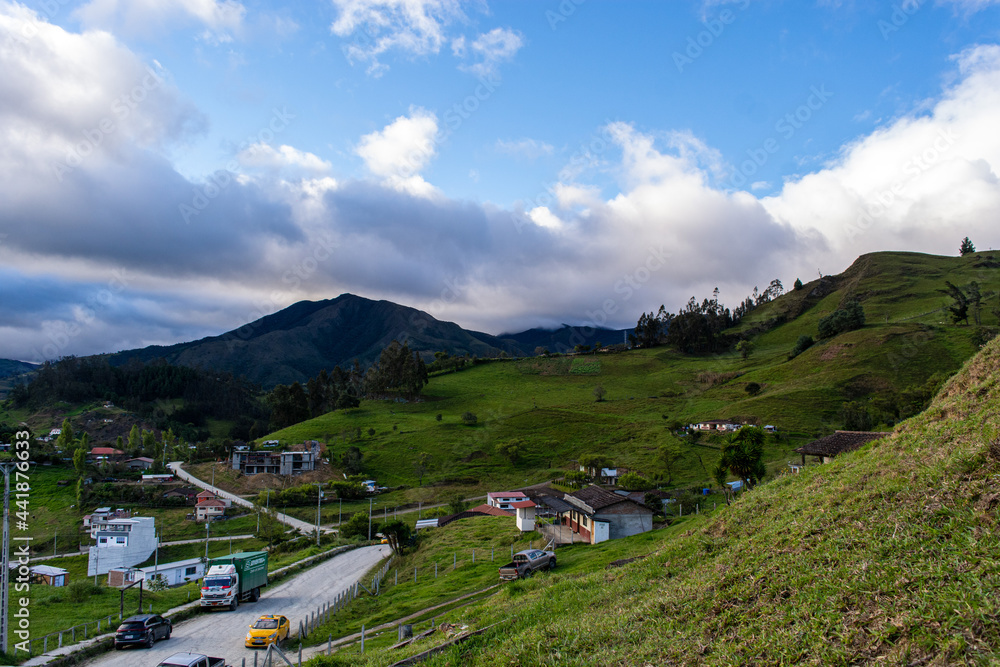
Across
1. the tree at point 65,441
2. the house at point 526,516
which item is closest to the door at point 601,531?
the house at point 526,516

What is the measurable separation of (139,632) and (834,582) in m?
23.4

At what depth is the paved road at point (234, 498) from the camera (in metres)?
60.4

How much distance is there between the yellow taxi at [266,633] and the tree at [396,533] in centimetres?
2144

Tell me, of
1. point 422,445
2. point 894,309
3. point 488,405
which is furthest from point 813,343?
point 422,445

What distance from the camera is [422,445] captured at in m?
85.1

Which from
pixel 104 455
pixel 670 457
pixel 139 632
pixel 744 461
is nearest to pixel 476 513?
pixel 670 457

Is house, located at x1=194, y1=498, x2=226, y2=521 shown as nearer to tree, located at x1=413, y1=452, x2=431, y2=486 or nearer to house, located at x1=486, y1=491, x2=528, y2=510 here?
tree, located at x1=413, y1=452, x2=431, y2=486

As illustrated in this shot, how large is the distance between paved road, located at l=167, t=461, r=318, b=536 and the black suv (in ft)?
121

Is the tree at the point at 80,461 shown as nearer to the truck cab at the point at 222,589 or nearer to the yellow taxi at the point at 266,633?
the truck cab at the point at 222,589

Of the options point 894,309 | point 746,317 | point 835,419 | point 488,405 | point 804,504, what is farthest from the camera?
point 746,317

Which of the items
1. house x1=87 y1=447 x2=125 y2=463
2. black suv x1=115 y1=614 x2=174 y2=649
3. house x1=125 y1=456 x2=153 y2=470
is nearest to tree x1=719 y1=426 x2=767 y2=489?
black suv x1=115 y1=614 x2=174 y2=649

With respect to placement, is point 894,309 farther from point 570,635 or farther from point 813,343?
point 570,635

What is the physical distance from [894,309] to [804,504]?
152302 millimetres

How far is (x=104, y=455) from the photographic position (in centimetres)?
9250
